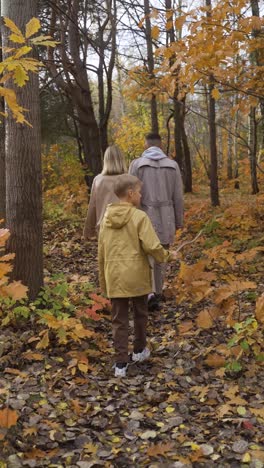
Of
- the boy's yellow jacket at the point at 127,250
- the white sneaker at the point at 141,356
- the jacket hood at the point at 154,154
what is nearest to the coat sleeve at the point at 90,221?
the jacket hood at the point at 154,154

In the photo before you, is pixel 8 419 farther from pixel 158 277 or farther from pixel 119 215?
pixel 158 277

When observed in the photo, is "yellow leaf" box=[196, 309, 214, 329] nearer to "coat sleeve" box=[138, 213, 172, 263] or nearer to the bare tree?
"coat sleeve" box=[138, 213, 172, 263]

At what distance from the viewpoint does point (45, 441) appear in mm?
3156

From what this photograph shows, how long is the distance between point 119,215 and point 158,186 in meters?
1.80

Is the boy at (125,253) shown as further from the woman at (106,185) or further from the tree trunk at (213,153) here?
the tree trunk at (213,153)

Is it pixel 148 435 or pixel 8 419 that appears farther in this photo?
pixel 148 435

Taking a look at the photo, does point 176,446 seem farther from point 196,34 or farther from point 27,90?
point 196,34

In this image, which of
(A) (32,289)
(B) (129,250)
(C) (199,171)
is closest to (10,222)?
(A) (32,289)

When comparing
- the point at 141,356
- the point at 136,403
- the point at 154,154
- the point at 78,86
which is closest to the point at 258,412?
the point at 136,403

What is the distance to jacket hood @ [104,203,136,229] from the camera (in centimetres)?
414

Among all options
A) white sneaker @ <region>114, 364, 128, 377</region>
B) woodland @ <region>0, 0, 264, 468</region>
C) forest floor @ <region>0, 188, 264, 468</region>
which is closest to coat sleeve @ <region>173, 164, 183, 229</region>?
woodland @ <region>0, 0, 264, 468</region>

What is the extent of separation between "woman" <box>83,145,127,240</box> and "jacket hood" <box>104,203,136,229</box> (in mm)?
1359

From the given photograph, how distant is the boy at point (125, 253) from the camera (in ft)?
13.6

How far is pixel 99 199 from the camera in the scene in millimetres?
5652
